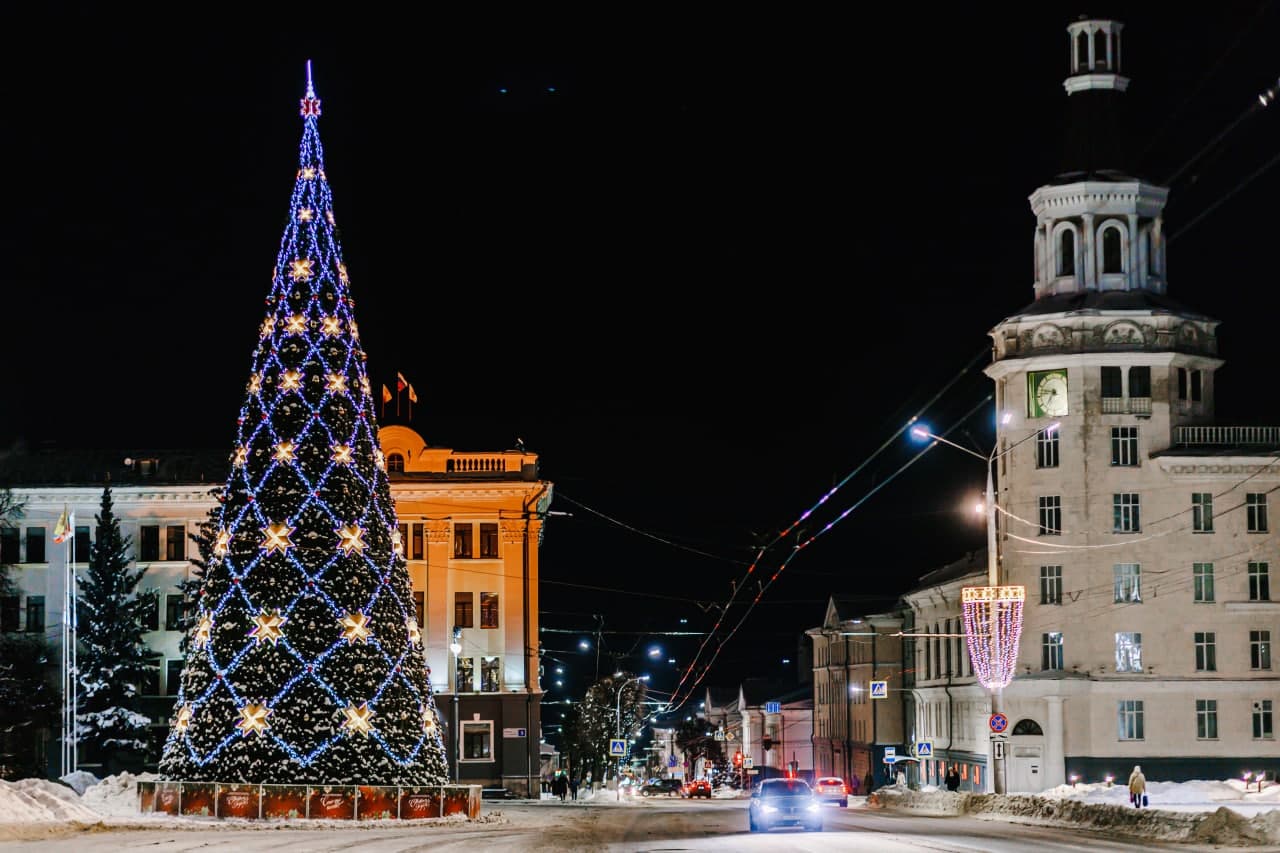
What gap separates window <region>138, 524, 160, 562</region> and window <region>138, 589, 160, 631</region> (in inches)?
56.3

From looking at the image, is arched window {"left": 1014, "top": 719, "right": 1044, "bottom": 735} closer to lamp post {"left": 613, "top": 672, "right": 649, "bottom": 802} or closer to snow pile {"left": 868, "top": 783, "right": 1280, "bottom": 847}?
snow pile {"left": 868, "top": 783, "right": 1280, "bottom": 847}

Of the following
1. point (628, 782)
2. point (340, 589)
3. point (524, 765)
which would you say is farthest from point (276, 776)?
point (628, 782)

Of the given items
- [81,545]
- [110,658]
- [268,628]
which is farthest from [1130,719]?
[81,545]

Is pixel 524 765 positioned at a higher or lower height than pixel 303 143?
lower

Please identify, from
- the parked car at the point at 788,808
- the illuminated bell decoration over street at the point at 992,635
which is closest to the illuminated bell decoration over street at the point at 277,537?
the parked car at the point at 788,808

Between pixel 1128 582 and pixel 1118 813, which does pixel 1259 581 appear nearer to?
pixel 1128 582

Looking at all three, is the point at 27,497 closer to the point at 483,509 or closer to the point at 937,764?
the point at 483,509

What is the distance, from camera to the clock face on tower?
67.9m

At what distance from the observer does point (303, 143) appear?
40.0 m

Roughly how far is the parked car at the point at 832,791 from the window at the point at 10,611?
3319 centimetres

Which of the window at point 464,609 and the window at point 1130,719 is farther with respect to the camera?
the window at point 464,609

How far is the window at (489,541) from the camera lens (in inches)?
2980

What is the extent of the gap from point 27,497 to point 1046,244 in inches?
1658

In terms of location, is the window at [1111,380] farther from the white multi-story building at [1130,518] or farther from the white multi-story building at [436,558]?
the white multi-story building at [436,558]
